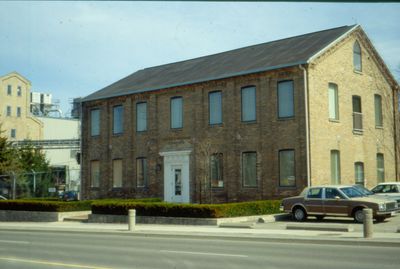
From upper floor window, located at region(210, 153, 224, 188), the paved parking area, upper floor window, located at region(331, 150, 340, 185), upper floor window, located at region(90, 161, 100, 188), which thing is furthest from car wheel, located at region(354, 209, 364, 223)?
upper floor window, located at region(90, 161, 100, 188)

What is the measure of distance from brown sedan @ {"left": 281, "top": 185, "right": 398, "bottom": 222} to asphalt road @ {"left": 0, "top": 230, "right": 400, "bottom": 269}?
20.1ft

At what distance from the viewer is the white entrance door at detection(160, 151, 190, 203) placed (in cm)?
3325

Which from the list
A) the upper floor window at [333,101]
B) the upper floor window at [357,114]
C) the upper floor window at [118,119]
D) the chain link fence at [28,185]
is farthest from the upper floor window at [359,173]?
the chain link fence at [28,185]

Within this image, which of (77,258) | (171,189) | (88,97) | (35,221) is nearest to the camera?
(77,258)

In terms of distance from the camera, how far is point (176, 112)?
113ft

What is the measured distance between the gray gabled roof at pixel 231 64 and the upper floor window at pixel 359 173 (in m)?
7.32

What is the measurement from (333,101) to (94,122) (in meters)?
17.7

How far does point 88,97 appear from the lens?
40281mm

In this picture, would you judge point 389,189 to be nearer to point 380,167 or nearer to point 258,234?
point 380,167

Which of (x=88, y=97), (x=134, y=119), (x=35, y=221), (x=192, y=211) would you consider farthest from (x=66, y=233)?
(x=88, y=97)

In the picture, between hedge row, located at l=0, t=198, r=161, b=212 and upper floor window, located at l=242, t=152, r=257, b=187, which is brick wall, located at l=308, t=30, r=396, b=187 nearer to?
upper floor window, located at l=242, t=152, r=257, b=187

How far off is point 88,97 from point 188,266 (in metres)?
30.4

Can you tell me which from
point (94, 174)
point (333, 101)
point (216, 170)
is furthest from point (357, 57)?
point (94, 174)

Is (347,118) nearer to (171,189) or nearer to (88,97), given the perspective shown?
(171,189)
